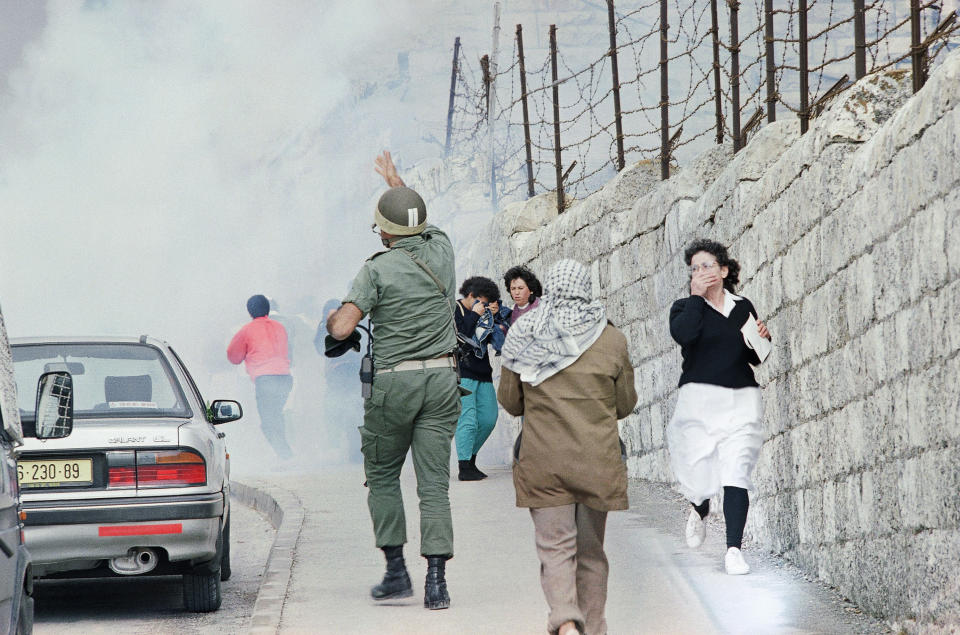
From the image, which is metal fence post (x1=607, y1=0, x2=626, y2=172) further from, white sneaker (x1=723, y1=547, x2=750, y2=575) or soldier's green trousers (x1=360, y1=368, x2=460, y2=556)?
soldier's green trousers (x1=360, y1=368, x2=460, y2=556)

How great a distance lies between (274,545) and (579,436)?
130 inches

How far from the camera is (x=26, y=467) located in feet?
18.3

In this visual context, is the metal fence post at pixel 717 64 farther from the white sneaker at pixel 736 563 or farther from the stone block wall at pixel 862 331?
the white sneaker at pixel 736 563

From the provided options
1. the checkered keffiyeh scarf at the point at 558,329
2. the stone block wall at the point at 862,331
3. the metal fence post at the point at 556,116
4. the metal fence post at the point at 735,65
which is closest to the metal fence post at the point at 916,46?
the stone block wall at the point at 862,331

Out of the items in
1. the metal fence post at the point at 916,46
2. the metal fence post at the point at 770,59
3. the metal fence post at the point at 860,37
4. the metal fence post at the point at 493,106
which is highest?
the metal fence post at the point at 493,106

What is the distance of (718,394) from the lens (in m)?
6.03

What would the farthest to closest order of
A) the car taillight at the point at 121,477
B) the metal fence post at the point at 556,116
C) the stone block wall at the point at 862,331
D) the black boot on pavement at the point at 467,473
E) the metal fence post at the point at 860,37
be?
the metal fence post at the point at 556,116
the black boot on pavement at the point at 467,473
the metal fence post at the point at 860,37
the car taillight at the point at 121,477
the stone block wall at the point at 862,331

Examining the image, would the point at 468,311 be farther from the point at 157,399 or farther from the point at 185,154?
the point at 185,154

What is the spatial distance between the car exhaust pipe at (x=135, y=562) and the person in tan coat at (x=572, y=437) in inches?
76.4

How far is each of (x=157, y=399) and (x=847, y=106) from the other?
3465 mm

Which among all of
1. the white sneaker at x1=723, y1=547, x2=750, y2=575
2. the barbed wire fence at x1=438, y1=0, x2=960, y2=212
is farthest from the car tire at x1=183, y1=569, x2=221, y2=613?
the barbed wire fence at x1=438, y1=0, x2=960, y2=212

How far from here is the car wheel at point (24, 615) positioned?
138 inches

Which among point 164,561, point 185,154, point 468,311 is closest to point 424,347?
point 164,561

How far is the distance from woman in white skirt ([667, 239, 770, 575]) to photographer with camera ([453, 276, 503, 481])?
3.65 m
